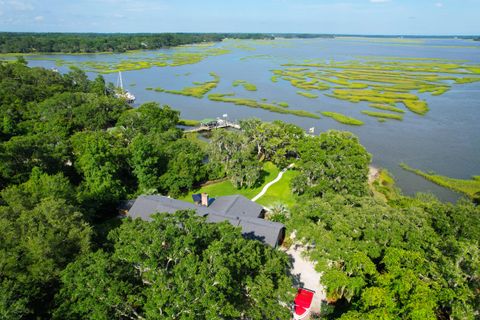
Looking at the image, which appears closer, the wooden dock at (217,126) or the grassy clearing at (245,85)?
the wooden dock at (217,126)

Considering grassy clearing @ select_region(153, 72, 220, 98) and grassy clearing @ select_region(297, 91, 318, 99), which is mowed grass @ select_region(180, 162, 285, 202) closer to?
grassy clearing @ select_region(297, 91, 318, 99)

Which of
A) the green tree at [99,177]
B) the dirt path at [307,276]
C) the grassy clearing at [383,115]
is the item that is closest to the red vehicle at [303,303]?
the dirt path at [307,276]

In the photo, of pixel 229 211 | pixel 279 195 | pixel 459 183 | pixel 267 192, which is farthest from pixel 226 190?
pixel 459 183

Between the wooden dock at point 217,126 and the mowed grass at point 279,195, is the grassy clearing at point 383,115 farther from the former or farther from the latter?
the mowed grass at point 279,195

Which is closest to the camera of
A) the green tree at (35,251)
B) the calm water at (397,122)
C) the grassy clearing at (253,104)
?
the green tree at (35,251)

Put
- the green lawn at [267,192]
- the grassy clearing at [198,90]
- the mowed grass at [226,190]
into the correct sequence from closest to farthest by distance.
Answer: the green lawn at [267,192] → the mowed grass at [226,190] → the grassy clearing at [198,90]

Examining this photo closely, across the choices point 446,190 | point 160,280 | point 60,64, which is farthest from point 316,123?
point 60,64

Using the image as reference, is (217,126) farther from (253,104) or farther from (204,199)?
→ (204,199)
